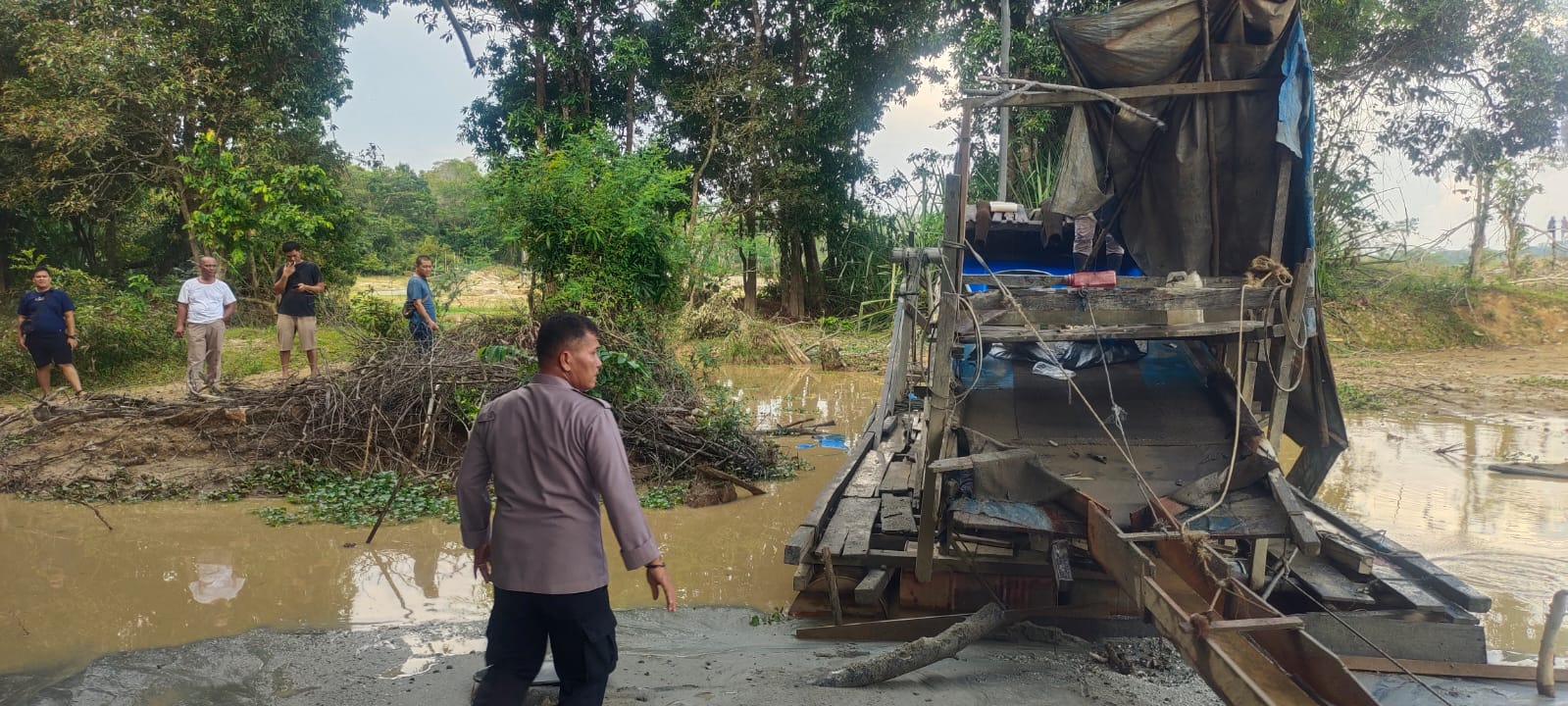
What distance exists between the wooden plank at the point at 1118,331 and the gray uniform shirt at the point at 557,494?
2.07 metres

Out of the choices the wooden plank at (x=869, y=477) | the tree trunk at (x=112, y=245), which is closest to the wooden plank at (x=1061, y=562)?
the wooden plank at (x=869, y=477)

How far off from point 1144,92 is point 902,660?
134 inches

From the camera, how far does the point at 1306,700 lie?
8.19 feet

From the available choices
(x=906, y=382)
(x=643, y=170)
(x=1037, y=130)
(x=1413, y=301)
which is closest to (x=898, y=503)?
(x=906, y=382)

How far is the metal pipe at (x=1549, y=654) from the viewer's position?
11.3ft

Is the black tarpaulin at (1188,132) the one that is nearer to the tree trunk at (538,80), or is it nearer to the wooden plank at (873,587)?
the wooden plank at (873,587)

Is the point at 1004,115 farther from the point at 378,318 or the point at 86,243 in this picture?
the point at 86,243

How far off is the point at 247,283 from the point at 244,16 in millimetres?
4511

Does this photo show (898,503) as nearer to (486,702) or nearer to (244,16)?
(486,702)

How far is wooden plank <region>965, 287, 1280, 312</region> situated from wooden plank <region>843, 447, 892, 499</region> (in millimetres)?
2094

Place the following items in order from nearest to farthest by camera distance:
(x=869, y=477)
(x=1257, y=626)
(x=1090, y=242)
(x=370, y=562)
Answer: (x=1257, y=626), (x=370, y=562), (x=1090, y=242), (x=869, y=477)

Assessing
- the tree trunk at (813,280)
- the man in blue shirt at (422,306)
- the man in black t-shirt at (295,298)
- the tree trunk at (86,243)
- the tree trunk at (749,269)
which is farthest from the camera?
the tree trunk at (813,280)

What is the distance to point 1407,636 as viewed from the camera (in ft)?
13.0

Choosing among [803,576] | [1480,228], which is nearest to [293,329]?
[803,576]
